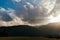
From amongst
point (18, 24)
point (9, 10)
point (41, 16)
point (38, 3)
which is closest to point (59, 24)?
point (41, 16)

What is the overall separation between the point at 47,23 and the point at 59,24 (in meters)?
0.13

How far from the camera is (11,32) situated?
5.83ft

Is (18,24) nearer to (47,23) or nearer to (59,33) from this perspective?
(47,23)

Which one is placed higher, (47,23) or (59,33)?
(47,23)

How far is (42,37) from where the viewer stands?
5.68 ft

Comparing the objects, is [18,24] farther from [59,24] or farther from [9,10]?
[59,24]

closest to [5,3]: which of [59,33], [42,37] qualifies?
[42,37]

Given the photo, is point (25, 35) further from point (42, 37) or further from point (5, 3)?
point (5, 3)

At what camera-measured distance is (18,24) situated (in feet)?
5.81

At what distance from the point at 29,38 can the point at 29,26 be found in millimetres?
136

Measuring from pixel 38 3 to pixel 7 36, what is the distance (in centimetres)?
52

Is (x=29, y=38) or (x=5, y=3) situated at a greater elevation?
(x=5, y=3)

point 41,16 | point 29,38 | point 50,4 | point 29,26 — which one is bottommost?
point 29,38

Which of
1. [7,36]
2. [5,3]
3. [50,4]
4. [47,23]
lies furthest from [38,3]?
[7,36]
